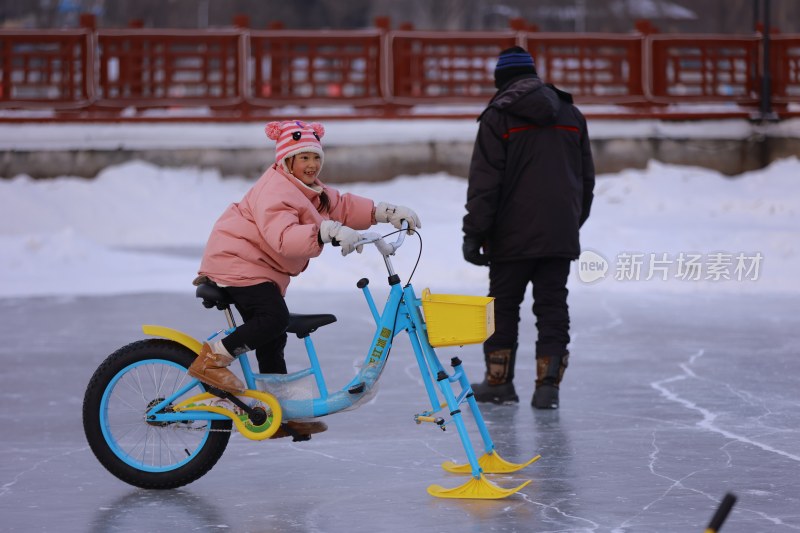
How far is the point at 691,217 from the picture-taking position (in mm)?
18469

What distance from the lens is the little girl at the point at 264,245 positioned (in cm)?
576

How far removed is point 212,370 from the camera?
19.0 ft

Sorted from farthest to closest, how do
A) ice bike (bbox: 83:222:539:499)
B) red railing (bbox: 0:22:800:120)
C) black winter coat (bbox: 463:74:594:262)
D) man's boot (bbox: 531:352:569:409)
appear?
red railing (bbox: 0:22:800:120) → man's boot (bbox: 531:352:569:409) → black winter coat (bbox: 463:74:594:262) → ice bike (bbox: 83:222:539:499)

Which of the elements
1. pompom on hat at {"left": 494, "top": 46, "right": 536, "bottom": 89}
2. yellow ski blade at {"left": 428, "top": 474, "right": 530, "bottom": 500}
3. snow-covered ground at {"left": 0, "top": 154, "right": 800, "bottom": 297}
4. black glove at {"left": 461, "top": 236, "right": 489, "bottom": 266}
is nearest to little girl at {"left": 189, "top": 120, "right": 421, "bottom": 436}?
yellow ski blade at {"left": 428, "top": 474, "right": 530, "bottom": 500}

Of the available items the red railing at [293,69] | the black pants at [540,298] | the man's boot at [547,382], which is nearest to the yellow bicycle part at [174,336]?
the black pants at [540,298]

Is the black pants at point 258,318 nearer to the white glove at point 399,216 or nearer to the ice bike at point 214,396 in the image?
the ice bike at point 214,396

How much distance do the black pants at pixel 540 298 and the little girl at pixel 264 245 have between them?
199 cm

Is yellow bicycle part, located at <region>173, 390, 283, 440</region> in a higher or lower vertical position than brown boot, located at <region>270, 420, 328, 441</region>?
higher

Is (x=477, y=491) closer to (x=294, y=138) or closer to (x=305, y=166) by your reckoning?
(x=305, y=166)

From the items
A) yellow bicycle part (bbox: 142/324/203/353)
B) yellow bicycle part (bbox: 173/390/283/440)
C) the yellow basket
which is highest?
the yellow basket

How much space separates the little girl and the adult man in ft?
5.99

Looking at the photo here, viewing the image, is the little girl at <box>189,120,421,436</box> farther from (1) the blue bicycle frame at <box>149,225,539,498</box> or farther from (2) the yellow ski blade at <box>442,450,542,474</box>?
(2) the yellow ski blade at <box>442,450,542,474</box>

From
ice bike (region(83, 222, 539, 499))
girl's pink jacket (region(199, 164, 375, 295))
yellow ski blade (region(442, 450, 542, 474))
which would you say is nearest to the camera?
girl's pink jacket (region(199, 164, 375, 295))

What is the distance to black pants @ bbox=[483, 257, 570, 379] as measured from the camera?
781cm
